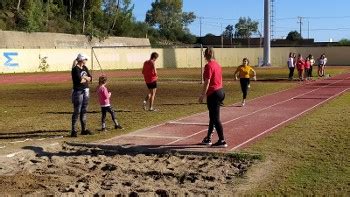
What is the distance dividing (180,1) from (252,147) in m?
121

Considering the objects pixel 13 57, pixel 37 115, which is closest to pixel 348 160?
pixel 37 115

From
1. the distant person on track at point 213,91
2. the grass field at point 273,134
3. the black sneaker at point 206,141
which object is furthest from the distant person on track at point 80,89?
the distant person on track at point 213,91

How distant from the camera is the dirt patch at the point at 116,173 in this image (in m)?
7.79

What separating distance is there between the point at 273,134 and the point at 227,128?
144cm

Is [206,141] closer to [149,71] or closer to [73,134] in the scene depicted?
[73,134]

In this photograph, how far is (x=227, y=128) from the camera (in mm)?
13289

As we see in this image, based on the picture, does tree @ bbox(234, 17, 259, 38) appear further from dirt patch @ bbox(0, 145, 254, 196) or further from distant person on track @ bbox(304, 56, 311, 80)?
dirt patch @ bbox(0, 145, 254, 196)

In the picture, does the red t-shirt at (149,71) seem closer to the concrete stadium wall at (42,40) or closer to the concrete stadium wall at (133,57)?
Result: the concrete stadium wall at (133,57)

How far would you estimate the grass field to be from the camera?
7.99 metres

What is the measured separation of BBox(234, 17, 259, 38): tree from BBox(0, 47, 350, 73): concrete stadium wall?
6790 cm

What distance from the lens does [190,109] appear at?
58.2ft

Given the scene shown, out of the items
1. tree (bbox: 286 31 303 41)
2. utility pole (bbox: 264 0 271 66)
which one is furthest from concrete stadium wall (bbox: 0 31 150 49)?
tree (bbox: 286 31 303 41)

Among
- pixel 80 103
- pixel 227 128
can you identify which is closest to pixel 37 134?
pixel 80 103

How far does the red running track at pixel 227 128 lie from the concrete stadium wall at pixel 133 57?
32.0m
